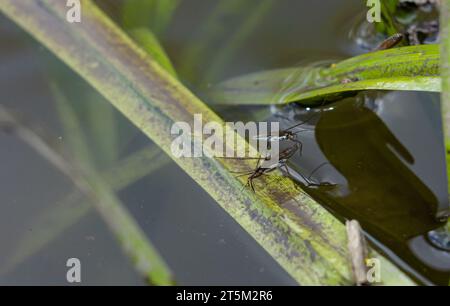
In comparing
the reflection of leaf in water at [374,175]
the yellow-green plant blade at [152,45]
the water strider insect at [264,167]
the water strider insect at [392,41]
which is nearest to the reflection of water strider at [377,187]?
the reflection of leaf in water at [374,175]

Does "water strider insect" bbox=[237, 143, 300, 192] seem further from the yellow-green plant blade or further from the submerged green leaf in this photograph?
the yellow-green plant blade

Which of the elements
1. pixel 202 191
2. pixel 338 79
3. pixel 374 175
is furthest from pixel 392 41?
pixel 202 191

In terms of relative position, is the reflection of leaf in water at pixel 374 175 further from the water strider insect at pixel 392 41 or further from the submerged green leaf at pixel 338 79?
the water strider insect at pixel 392 41

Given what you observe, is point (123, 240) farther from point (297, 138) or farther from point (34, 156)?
point (297, 138)

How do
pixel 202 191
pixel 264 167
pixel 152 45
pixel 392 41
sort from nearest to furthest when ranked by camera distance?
1. pixel 264 167
2. pixel 202 191
3. pixel 392 41
4. pixel 152 45

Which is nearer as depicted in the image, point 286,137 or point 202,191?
point 202,191

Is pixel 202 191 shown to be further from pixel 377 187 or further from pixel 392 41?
pixel 392 41
